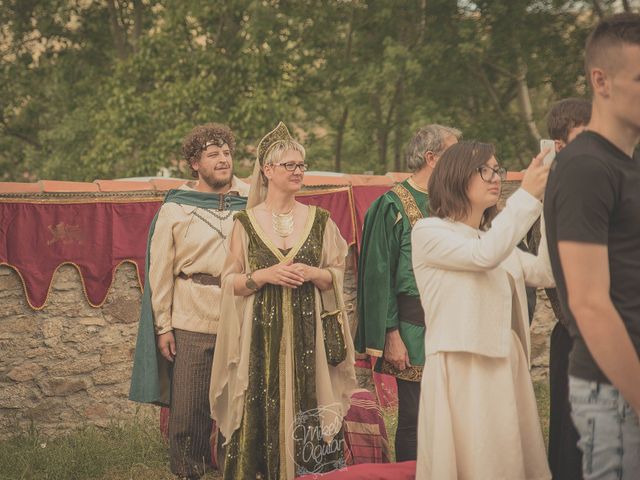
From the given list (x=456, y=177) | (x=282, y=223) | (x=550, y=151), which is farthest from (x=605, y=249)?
(x=282, y=223)

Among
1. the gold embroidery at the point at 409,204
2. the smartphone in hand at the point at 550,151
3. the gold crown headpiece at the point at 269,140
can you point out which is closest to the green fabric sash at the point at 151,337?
the gold crown headpiece at the point at 269,140

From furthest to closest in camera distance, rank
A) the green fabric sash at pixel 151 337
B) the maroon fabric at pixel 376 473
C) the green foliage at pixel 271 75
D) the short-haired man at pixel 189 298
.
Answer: the green foliage at pixel 271 75 → the green fabric sash at pixel 151 337 → the short-haired man at pixel 189 298 → the maroon fabric at pixel 376 473

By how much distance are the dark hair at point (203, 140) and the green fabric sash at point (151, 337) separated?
0.71ft

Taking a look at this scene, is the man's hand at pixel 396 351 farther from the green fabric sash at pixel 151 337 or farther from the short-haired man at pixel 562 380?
the green fabric sash at pixel 151 337

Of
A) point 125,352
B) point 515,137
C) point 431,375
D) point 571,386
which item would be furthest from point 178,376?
point 515,137

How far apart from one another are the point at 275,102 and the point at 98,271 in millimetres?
10179

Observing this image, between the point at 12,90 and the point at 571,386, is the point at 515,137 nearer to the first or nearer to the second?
the point at 12,90

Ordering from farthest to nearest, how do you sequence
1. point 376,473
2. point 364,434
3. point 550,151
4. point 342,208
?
point 342,208
point 364,434
point 376,473
point 550,151

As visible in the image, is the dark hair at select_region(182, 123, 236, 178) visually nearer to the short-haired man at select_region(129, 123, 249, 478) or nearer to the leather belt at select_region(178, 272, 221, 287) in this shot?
the short-haired man at select_region(129, 123, 249, 478)

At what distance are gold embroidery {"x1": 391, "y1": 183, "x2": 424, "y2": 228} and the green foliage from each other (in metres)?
11.0

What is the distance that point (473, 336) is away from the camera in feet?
9.98

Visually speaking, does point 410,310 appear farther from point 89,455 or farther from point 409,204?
point 89,455

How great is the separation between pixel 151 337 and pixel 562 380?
2.27m

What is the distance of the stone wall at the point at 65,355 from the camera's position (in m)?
5.66
